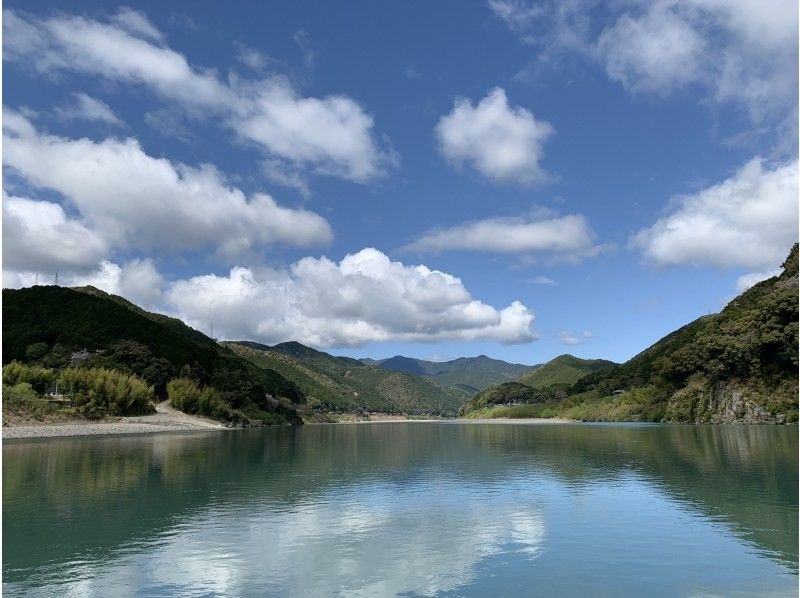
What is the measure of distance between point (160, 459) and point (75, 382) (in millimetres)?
77846

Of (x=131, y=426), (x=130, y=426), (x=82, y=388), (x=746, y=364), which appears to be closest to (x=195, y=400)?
(x=82, y=388)

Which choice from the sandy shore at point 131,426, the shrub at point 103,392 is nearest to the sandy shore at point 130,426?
the sandy shore at point 131,426

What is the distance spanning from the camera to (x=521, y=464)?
4778 cm

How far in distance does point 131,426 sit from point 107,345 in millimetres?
54331

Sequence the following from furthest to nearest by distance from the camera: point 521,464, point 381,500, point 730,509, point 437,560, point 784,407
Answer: point 784,407 < point 521,464 < point 381,500 < point 730,509 < point 437,560

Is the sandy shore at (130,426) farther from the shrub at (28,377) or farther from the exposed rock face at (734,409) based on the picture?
the exposed rock face at (734,409)

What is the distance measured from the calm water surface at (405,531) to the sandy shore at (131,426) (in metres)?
55.0

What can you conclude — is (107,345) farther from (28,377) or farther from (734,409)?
(734,409)

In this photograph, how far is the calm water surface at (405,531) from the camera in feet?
53.2

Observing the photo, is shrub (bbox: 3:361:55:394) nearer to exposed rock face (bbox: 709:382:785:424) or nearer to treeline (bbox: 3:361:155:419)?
treeline (bbox: 3:361:155:419)

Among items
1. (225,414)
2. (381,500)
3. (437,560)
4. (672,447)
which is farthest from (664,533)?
(225,414)

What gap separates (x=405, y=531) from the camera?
888 inches

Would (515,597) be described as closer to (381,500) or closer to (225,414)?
(381,500)

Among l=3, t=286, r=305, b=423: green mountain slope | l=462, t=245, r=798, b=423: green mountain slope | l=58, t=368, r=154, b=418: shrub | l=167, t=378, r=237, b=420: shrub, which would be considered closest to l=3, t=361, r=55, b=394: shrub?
l=58, t=368, r=154, b=418: shrub
